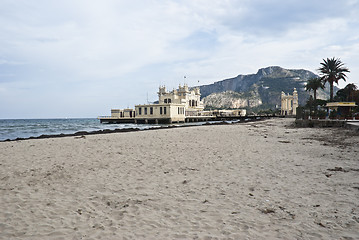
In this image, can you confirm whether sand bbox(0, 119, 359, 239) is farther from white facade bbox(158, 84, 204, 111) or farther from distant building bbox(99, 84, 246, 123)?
white facade bbox(158, 84, 204, 111)

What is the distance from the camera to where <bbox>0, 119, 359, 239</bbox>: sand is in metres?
3.42

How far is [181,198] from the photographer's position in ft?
15.4

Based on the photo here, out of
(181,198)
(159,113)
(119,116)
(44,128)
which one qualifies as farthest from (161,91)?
(181,198)

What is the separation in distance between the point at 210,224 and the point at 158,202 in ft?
4.15

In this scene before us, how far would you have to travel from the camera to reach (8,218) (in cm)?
384

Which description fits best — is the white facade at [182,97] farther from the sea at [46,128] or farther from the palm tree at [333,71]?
the palm tree at [333,71]

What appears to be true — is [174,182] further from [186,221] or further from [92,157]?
[92,157]

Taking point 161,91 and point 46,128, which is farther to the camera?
point 161,91

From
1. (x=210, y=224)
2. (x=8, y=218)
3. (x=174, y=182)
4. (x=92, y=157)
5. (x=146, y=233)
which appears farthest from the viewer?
(x=92, y=157)

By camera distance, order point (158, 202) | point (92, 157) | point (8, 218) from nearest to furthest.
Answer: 1. point (8, 218)
2. point (158, 202)
3. point (92, 157)

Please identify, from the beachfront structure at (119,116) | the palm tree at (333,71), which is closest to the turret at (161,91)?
the beachfront structure at (119,116)

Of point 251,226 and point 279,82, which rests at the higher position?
point 279,82

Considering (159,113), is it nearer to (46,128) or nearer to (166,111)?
(166,111)

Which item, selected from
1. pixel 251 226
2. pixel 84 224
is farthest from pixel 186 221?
pixel 84 224
